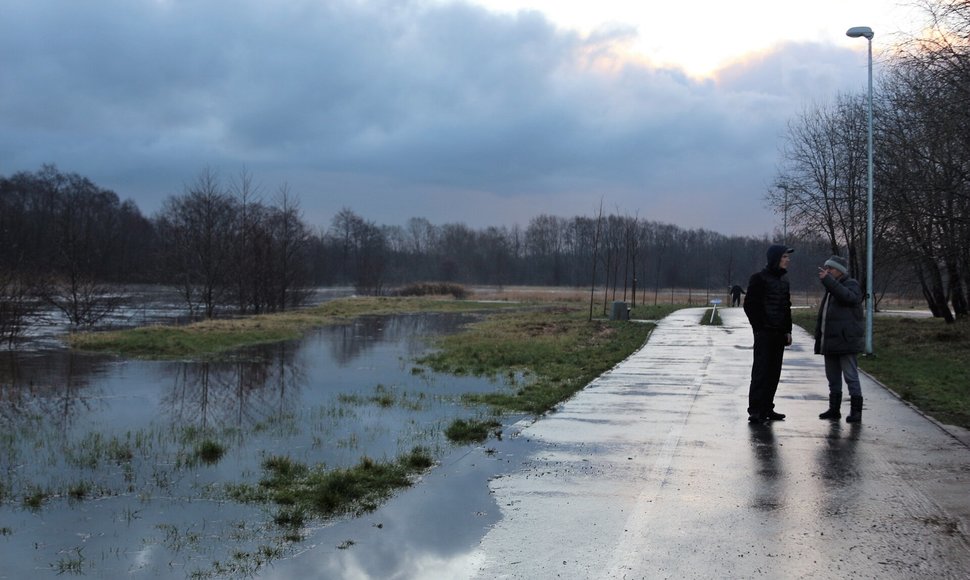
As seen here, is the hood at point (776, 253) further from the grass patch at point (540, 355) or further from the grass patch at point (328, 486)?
the grass patch at point (328, 486)

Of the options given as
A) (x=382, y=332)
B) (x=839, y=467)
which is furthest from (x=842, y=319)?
(x=382, y=332)

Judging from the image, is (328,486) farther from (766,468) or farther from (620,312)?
(620,312)

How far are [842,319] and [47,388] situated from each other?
13.8 meters

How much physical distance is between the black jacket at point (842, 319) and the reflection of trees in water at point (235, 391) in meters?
7.44

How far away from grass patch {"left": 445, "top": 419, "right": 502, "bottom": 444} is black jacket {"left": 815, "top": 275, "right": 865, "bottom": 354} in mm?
4114

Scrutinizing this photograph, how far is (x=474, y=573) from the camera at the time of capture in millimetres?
4531

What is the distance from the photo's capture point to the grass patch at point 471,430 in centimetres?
852

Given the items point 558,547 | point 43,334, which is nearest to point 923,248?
point 558,547

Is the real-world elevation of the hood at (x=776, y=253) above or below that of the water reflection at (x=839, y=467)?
above

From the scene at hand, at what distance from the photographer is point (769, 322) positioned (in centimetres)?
899

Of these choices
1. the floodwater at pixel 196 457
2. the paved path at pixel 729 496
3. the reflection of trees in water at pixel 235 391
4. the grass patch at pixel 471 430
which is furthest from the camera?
the reflection of trees in water at pixel 235 391

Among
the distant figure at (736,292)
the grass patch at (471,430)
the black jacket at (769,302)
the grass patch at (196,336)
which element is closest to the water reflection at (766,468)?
the black jacket at (769,302)

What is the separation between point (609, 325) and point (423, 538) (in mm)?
24953

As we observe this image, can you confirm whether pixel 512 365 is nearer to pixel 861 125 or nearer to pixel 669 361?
pixel 669 361
